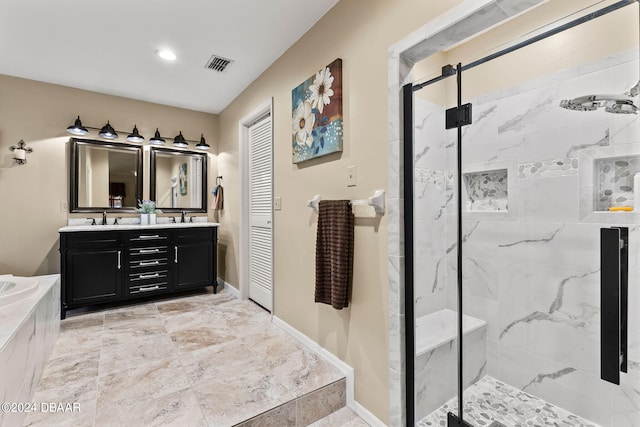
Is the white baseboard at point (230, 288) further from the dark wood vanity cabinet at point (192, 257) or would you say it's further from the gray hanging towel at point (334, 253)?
the gray hanging towel at point (334, 253)

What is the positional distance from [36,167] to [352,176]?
352 centimetres

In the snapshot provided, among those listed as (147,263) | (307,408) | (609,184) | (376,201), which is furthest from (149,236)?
(609,184)

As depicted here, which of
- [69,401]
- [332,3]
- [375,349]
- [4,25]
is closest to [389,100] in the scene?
[332,3]

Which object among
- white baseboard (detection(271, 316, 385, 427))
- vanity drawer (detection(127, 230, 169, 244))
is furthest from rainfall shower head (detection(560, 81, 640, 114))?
vanity drawer (detection(127, 230, 169, 244))

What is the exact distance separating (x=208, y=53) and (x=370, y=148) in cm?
189

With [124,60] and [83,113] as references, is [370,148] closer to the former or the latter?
[124,60]

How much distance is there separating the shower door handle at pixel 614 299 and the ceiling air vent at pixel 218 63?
2954 mm

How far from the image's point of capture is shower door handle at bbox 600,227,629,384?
3.72 feet

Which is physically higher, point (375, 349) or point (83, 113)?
point (83, 113)

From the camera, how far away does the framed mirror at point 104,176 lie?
344 cm

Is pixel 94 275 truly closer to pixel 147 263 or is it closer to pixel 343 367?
pixel 147 263

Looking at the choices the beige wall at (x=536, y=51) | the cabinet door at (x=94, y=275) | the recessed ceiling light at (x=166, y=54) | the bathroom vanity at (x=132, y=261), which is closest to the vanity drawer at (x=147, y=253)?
the bathroom vanity at (x=132, y=261)

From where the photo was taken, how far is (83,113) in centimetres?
346

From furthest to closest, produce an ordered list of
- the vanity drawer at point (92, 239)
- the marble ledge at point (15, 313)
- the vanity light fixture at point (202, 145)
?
the vanity light fixture at point (202, 145) → the vanity drawer at point (92, 239) → the marble ledge at point (15, 313)
